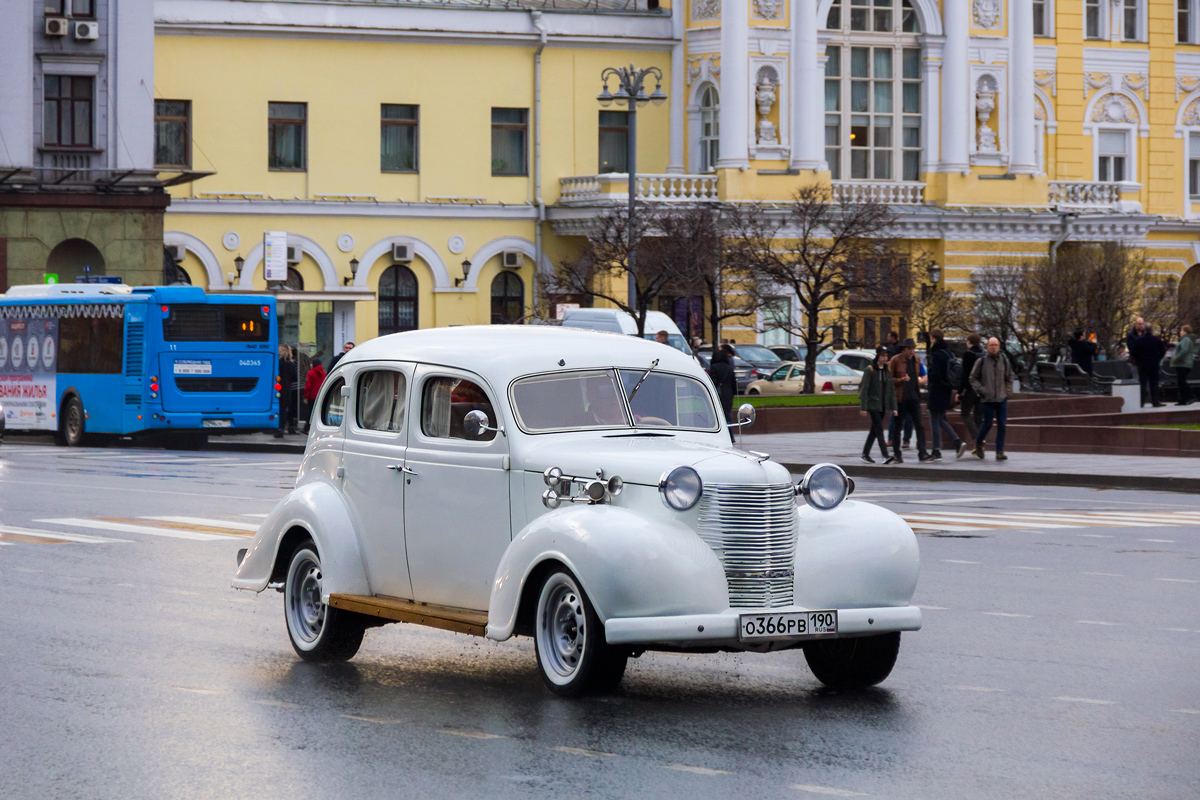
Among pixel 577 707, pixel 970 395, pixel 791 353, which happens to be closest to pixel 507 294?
pixel 791 353

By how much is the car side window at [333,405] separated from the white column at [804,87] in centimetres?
4924

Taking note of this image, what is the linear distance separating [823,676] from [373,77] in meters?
51.6

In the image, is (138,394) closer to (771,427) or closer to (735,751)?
(771,427)

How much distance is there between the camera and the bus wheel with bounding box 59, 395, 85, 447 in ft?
116

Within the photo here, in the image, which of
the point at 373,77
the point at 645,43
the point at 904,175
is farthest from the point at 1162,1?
the point at 373,77

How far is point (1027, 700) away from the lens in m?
8.98

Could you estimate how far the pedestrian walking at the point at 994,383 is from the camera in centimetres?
2634

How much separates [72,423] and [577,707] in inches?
1131

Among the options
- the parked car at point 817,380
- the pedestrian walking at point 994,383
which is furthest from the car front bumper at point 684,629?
the parked car at point 817,380

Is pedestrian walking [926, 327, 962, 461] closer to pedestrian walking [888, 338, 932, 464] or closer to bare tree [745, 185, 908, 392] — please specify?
pedestrian walking [888, 338, 932, 464]

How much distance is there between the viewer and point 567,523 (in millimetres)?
8695

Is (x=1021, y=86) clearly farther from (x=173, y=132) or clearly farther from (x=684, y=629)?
(x=684, y=629)

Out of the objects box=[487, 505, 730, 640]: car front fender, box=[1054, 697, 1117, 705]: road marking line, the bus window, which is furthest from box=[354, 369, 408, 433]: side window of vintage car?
the bus window

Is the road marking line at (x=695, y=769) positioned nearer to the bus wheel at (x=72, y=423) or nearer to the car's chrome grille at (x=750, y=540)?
the car's chrome grille at (x=750, y=540)
